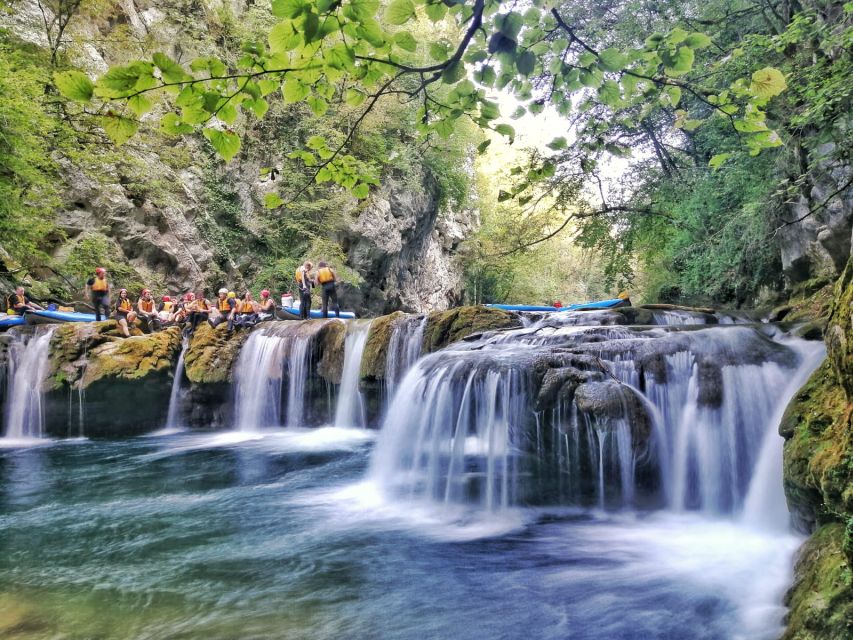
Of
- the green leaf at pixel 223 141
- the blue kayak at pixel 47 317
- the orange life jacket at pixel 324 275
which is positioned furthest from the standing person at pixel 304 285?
the green leaf at pixel 223 141

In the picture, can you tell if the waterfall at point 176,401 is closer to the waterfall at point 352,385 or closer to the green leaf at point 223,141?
the waterfall at point 352,385

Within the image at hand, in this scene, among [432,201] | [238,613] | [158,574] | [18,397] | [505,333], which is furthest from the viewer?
[432,201]

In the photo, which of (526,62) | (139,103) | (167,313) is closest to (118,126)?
(139,103)

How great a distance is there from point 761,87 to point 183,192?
22760 millimetres

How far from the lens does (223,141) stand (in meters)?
1.89

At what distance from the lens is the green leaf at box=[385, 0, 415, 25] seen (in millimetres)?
1675

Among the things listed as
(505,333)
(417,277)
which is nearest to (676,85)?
(505,333)

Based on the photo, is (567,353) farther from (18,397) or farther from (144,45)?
(144,45)

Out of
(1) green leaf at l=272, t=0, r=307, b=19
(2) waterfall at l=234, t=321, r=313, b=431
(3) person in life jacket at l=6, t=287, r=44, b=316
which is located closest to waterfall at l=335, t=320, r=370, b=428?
(2) waterfall at l=234, t=321, r=313, b=431

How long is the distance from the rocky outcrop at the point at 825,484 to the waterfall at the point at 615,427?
1.33 m

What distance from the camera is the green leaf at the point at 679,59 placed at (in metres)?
1.93

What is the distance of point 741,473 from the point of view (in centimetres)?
555

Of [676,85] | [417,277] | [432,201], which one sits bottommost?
[676,85]

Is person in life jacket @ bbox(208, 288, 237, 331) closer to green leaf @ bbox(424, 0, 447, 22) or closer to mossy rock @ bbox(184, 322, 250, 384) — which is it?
mossy rock @ bbox(184, 322, 250, 384)
